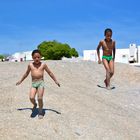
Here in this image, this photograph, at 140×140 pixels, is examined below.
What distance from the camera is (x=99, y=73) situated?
1720 cm

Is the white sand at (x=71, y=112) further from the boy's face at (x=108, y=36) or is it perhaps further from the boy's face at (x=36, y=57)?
the boy's face at (x=108, y=36)

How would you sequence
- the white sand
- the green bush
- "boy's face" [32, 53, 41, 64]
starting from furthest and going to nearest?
the green bush, "boy's face" [32, 53, 41, 64], the white sand

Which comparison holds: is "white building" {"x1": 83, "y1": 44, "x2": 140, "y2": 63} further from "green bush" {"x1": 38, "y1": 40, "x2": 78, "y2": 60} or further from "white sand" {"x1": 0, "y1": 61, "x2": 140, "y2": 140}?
"white sand" {"x1": 0, "y1": 61, "x2": 140, "y2": 140}

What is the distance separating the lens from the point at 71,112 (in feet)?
29.9

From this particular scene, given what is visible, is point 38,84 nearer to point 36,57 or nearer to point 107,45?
point 36,57

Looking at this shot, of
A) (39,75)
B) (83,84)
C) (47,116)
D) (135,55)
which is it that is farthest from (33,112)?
(135,55)

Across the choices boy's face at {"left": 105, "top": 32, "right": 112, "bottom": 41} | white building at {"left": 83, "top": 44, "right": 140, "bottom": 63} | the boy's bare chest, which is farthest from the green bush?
boy's face at {"left": 105, "top": 32, "right": 112, "bottom": 41}

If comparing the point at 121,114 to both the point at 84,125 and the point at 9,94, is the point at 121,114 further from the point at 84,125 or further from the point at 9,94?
the point at 9,94

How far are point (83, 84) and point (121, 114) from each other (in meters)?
4.06

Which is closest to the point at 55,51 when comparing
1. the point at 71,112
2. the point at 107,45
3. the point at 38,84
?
the point at 107,45

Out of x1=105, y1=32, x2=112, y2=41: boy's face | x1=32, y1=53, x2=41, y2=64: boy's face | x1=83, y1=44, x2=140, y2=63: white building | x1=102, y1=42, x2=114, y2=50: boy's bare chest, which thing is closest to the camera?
x1=32, y1=53, x2=41, y2=64: boy's face

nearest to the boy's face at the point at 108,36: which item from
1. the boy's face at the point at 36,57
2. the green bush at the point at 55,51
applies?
the boy's face at the point at 36,57

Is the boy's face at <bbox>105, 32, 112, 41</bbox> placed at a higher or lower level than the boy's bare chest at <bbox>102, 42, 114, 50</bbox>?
higher

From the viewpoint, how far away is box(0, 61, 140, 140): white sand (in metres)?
7.63
